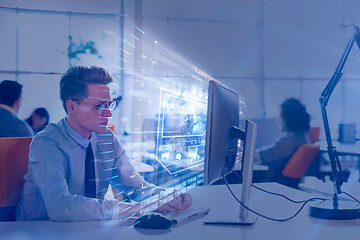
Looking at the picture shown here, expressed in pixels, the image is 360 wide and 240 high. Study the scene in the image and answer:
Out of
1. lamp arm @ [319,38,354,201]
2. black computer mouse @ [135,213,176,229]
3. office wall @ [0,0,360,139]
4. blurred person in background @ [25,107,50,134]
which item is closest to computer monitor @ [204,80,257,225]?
black computer mouse @ [135,213,176,229]

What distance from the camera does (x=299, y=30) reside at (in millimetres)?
6301

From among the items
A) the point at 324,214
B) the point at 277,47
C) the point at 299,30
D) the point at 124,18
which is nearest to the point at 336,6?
the point at 299,30

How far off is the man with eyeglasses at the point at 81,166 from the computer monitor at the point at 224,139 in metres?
0.25

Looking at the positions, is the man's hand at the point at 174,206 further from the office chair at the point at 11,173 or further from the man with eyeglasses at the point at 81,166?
the office chair at the point at 11,173

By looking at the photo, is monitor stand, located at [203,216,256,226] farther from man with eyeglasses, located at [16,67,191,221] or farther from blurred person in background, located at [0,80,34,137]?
blurred person in background, located at [0,80,34,137]

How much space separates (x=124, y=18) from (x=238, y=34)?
2.16 m

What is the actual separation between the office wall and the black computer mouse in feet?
13.9

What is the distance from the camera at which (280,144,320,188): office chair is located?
248 centimetres

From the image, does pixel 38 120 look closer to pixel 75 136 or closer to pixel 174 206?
pixel 75 136

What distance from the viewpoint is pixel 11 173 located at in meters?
1.33

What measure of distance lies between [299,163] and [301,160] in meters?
0.03

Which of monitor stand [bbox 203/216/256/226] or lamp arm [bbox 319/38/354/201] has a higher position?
lamp arm [bbox 319/38/354/201]

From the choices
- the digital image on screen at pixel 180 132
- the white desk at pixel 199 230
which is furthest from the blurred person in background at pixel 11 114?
the digital image on screen at pixel 180 132

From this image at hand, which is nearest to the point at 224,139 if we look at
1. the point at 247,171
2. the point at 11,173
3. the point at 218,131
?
the point at 218,131
